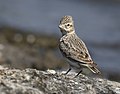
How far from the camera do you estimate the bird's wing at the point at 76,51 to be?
10.2m

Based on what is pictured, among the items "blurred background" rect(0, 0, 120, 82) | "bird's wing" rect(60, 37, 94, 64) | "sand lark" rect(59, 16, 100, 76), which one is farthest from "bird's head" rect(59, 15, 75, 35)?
"blurred background" rect(0, 0, 120, 82)

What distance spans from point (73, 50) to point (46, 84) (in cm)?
164

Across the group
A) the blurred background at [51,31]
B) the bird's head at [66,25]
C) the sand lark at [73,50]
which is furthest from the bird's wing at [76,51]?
the blurred background at [51,31]

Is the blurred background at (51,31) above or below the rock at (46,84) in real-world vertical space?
below

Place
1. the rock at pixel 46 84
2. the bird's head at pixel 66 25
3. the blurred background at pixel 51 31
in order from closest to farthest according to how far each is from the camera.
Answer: the rock at pixel 46 84, the bird's head at pixel 66 25, the blurred background at pixel 51 31

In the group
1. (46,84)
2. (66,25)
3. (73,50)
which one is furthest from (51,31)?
(46,84)

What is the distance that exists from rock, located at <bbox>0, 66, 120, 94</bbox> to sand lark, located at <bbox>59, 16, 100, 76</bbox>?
33 centimetres

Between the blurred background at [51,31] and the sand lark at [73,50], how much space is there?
6.35m

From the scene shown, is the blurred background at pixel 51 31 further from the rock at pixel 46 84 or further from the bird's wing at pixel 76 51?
the rock at pixel 46 84

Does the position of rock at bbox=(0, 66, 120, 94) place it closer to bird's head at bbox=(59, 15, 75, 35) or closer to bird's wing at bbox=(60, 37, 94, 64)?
bird's wing at bbox=(60, 37, 94, 64)

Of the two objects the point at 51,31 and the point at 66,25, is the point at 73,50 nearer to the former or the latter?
the point at 66,25

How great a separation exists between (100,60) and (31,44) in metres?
2.92

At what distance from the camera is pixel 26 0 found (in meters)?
33.3

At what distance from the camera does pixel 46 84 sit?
8930mm
